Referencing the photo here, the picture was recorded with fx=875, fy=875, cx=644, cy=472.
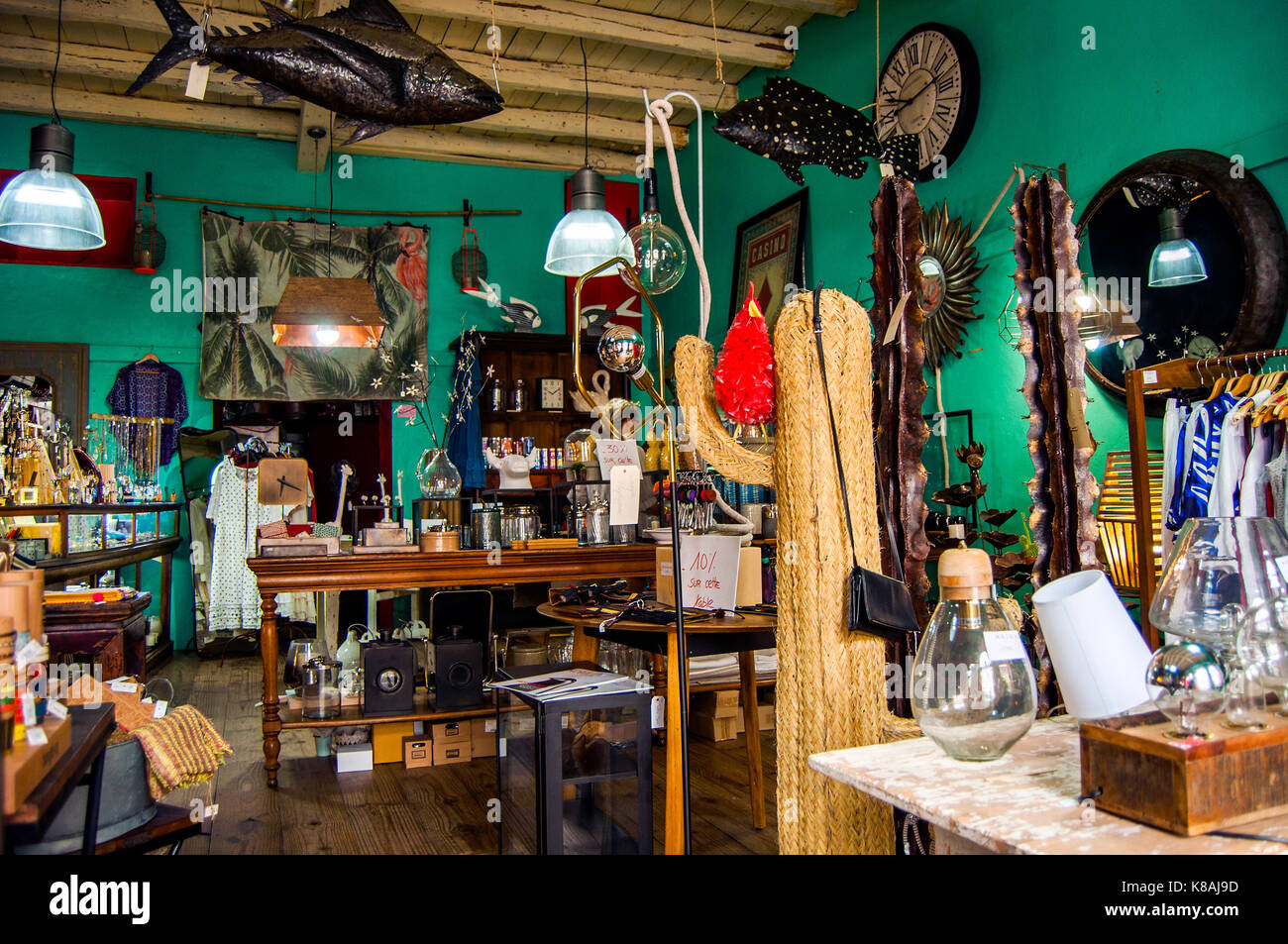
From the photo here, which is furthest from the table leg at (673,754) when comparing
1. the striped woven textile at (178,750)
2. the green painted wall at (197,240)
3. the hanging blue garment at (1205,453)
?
the green painted wall at (197,240)

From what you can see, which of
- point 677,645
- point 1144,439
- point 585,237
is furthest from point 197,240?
point 1144,439

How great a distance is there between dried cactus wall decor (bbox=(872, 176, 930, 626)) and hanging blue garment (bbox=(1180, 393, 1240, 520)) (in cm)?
80

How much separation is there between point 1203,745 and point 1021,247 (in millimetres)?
1346

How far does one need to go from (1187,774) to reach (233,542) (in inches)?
295

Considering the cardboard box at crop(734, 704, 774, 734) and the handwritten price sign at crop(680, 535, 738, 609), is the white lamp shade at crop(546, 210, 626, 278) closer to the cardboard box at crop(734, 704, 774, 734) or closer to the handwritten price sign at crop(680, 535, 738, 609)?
the handwritten price sign at crop(680, 535, 738, 609)

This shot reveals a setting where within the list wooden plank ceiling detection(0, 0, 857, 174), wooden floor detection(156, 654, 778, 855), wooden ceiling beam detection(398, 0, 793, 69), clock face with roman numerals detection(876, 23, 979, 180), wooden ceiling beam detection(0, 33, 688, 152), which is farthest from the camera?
wooden ceiling beam detection(0, 33, 688, 152)

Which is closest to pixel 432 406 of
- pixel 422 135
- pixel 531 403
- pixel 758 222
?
pixel 531 403

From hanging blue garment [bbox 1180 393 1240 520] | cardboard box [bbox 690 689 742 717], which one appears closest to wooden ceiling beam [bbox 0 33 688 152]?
cardboard box [bbox 690 689 742 717]

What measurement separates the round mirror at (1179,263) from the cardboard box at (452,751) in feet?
11.0

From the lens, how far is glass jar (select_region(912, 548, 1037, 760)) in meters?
1.23

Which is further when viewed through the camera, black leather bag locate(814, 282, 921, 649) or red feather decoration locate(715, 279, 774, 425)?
red feather decoration locate(715, 279, 774, 425)

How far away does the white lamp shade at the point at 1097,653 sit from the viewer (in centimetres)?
117

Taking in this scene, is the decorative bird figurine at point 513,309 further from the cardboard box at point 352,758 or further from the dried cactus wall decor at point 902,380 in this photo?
the dried cactus wall decor at point 902,380

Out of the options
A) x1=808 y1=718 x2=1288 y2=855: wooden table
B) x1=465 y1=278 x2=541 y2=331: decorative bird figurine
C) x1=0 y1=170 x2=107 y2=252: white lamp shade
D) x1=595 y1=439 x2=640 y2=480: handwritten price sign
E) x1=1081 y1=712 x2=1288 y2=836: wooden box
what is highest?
x1=465 y1=278 x2=541 y2=331: decorative bird figurine
